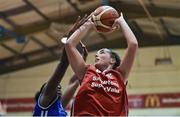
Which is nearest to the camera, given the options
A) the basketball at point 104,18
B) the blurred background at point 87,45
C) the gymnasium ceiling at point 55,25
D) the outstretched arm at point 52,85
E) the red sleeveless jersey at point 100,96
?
the red sleeveless jersey at point 100,96

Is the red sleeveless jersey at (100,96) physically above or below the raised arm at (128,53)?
below

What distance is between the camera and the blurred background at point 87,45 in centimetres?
1030

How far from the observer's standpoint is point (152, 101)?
39.2 feet

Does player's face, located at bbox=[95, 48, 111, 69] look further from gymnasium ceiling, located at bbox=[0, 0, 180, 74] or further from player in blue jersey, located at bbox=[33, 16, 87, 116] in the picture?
gymnasium ceiling, located at bbox=[0, 0, 180, 74]

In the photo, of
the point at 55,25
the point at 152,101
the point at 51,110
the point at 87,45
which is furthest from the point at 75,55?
the point at 87,45

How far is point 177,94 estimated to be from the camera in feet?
38.6

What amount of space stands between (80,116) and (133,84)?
1010 centimetres

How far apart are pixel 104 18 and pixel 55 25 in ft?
27.2

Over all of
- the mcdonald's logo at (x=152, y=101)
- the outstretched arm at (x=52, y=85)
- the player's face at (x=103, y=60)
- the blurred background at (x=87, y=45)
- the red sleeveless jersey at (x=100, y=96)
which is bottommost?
the red sleeveless jersey at (x=100, y=96)

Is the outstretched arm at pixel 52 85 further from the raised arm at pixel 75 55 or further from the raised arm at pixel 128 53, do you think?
the raised arm at pixel 128 53

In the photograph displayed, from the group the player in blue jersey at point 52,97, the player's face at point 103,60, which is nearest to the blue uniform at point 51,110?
the player in blue jersey at point 52,97

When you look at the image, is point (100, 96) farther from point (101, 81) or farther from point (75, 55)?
point (75, 55)

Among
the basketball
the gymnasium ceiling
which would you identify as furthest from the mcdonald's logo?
the basketball

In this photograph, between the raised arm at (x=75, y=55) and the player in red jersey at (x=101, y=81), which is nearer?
the player in red jersey at (x=101, y=81)
